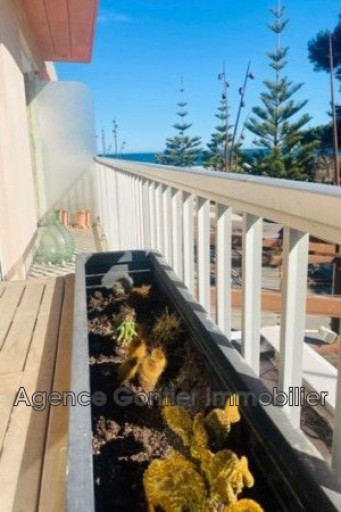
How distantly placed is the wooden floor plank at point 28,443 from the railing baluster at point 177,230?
0.64m

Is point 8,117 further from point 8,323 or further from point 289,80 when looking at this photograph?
point 289,80

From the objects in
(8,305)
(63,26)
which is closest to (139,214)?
(8,305)

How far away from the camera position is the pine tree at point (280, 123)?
19.2 metres

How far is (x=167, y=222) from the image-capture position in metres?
2.10

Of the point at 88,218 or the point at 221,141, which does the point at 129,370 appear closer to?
the point at 88,218

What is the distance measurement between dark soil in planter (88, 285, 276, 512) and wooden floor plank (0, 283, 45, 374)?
0.86 ft

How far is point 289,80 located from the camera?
1923cm

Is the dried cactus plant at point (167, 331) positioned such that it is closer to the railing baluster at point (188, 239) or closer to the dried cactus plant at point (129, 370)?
the dried cactus plant at point (129, 370)

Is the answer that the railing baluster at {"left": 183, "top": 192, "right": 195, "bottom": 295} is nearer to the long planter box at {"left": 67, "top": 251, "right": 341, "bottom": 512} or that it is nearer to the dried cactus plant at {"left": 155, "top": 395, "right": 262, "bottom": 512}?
the long planter box at {"left": 67, "top": 251, "right": 341, "bottom": 512}

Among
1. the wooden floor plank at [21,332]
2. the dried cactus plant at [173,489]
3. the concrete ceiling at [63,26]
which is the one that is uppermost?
the concrete ceiling at [63,26]

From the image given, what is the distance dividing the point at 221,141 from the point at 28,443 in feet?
78.7

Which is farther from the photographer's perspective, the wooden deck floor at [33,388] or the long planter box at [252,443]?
the wooden deck floor at [33,388]

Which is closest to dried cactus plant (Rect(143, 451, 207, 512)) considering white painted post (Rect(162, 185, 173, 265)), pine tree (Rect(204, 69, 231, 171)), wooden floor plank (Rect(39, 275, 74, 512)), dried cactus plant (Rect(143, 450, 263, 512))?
dried cactus plant (Rect(143, 450, 263, 512))

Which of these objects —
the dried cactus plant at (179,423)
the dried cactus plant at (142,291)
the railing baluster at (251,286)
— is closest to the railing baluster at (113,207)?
the dried cactus plant at (142,291)
